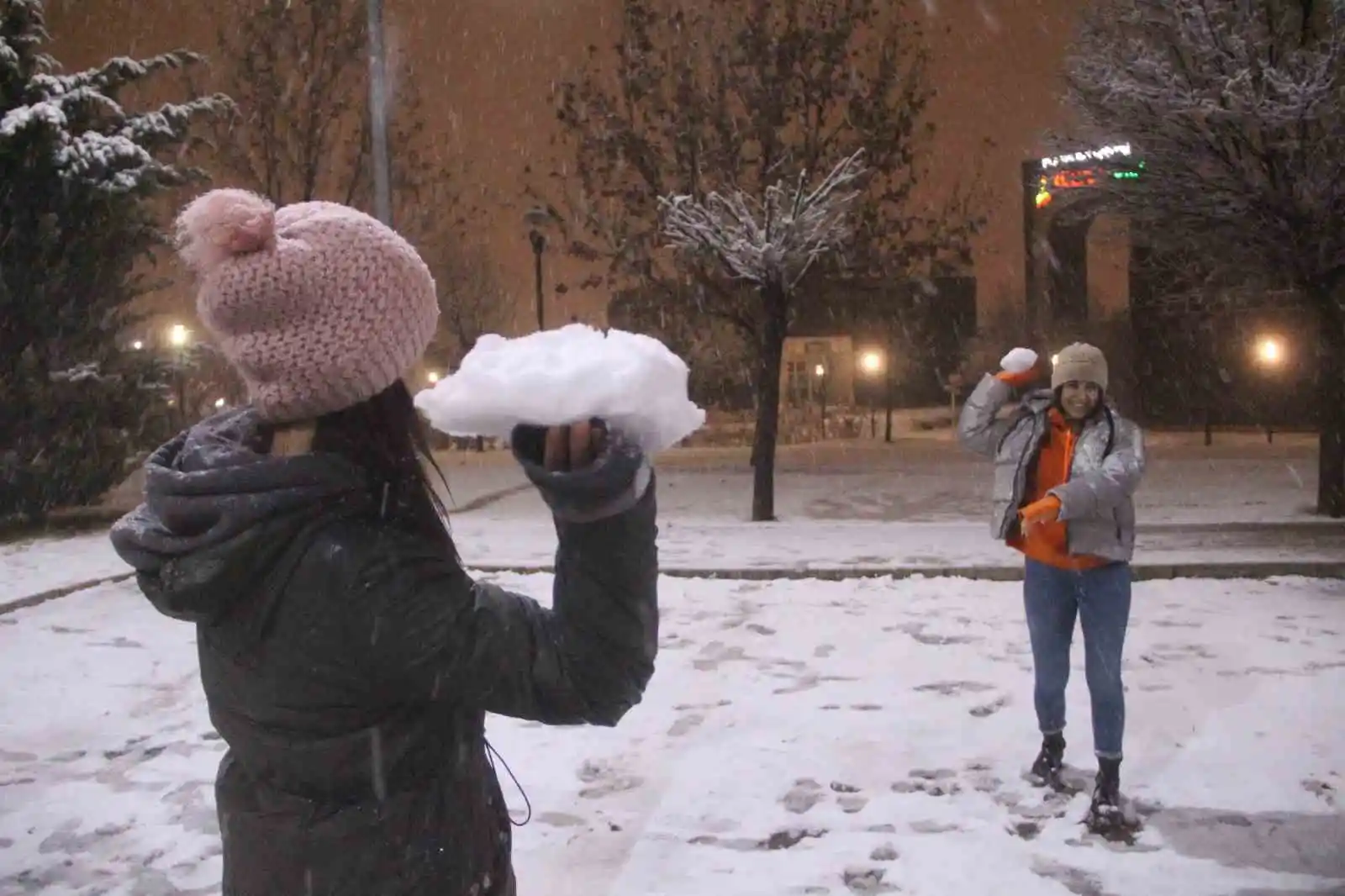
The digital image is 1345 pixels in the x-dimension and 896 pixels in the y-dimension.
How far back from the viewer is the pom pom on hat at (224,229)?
1.57 meters

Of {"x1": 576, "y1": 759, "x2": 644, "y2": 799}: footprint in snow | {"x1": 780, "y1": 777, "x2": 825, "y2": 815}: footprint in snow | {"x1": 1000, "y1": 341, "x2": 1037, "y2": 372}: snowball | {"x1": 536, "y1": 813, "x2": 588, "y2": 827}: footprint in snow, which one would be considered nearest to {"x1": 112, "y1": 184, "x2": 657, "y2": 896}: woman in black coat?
{"x1": 536, "y1": 813, "x2": 588, "y2": 827}: footprint in snow

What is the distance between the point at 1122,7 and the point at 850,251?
628 cm

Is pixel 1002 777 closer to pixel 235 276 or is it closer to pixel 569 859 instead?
pixel 569 859

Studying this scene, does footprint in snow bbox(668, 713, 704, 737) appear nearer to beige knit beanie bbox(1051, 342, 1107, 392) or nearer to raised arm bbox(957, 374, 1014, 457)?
raised arm bbox(957, 374, 1014, 457)

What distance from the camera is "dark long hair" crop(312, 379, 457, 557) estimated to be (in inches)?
63.6

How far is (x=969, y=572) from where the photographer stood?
1003cm

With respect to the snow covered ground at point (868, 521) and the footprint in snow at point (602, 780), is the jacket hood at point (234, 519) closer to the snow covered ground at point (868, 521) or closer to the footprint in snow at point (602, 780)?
the footprint in snow at point (602, 780)

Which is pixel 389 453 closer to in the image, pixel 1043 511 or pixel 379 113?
pixel 1043 511

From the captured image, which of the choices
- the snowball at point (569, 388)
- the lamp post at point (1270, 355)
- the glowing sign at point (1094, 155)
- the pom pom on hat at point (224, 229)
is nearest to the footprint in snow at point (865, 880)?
the snowball at point (569, 388)

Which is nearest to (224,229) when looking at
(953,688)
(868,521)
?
(953,688)

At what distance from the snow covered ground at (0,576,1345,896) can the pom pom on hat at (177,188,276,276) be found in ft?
10.7

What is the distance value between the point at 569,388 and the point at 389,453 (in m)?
0.38

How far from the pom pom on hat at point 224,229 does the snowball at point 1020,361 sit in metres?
4.40

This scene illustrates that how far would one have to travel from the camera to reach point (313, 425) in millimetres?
1634
